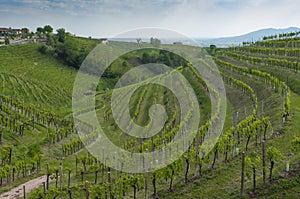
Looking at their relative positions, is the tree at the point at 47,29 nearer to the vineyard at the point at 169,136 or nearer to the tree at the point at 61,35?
the tree at the point at 61,35

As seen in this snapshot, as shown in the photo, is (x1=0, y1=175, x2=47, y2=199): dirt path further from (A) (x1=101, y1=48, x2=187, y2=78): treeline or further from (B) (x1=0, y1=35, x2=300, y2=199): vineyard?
(A) (x1=101, y1=48, x2=187, y2=78): treeline

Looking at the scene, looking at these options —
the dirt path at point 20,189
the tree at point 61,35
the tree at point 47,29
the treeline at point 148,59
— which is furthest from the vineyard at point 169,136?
the tree at point 47,29

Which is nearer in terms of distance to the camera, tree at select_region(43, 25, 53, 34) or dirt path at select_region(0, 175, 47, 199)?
dirt path at select_region(0, 175, 47, 199)

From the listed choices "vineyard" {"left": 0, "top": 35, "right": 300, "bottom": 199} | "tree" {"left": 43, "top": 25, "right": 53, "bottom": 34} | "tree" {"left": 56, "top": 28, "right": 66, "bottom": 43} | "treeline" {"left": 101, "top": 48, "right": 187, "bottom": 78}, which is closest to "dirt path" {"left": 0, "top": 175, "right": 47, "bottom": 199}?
"vineyard" {"left": 0, "top": 35, "right": 300, "bottom": 199}

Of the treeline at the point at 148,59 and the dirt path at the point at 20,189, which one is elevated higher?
the treeline at the point at 148,59

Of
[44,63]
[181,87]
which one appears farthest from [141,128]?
[44,63]

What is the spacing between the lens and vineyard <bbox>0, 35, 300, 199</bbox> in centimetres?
1631

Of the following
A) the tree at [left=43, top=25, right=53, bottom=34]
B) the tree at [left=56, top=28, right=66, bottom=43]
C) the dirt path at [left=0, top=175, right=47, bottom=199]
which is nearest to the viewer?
the dirt path at [left=0, top=175, right=47, bottom=199]

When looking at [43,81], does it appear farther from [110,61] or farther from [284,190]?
[284,190]

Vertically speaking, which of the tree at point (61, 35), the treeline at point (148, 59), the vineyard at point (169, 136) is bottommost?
the vineyard at point (169, 136)

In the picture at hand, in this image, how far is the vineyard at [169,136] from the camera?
16.3m

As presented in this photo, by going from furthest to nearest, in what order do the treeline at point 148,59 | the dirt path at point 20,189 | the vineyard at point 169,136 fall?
1. the treeline at point 148,59
2. the dirt path at point 20,189
3. the vineyard at point 169,136

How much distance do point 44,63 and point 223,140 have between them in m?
61.3

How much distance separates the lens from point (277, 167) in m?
17.0
